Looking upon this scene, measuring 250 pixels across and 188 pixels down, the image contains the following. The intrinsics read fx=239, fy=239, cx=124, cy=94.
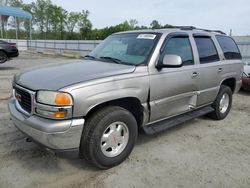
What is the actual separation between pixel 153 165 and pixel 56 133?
1.41 metres

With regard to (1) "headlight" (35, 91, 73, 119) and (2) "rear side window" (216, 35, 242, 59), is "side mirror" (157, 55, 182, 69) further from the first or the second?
(2) "rear side window" (216, 35, 242, 59)

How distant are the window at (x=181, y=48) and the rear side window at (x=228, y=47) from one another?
47.0 inches

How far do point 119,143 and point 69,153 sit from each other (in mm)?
754

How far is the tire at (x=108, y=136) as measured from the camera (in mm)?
2789

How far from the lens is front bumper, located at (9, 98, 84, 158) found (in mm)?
2535

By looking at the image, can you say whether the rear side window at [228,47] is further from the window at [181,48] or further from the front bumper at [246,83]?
the front bumper at [246,83]

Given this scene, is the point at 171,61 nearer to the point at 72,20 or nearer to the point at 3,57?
the point at 3,57

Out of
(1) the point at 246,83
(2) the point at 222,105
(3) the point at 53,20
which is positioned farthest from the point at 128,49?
(3) the point at 53,20

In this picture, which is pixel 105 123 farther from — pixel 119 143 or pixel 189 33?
pixel 189 33

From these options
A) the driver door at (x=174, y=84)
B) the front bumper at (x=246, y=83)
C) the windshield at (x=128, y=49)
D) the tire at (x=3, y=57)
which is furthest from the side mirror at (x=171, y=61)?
the tire at (x=3, y=57)

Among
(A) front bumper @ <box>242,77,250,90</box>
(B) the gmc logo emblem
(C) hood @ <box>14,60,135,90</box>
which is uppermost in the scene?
(C) hood @ <box>14,60,135,90</box>

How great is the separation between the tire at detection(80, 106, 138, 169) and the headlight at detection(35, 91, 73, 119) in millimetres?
341

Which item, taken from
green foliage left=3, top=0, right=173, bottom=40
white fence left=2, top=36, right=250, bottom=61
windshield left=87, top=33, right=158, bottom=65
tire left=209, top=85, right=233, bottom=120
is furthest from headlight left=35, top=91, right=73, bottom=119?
green foliage left=3, top=0, right=173, bottom=40

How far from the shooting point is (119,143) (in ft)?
10.5
